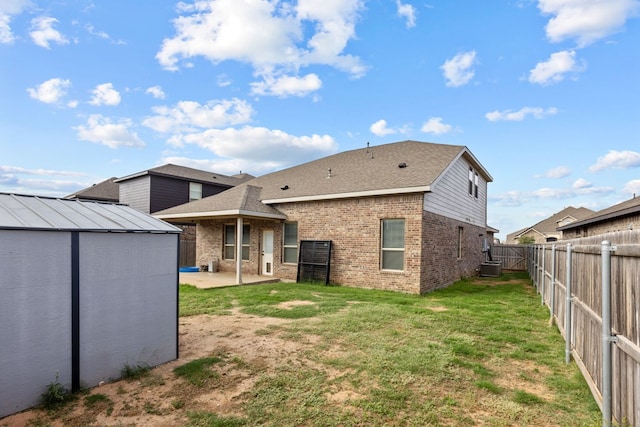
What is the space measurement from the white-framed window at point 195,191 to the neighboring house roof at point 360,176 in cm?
799

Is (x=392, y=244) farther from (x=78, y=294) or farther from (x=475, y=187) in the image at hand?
(x=78, y=294)

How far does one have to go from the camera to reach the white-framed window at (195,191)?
2313 cm

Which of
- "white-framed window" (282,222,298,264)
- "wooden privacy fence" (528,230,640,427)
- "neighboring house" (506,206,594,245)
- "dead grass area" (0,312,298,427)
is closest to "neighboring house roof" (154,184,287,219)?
"white-framed window" (282,222,298,264)

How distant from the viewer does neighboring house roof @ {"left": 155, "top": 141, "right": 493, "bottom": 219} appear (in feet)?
36.8

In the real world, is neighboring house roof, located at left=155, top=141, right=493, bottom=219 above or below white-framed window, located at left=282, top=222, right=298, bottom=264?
above

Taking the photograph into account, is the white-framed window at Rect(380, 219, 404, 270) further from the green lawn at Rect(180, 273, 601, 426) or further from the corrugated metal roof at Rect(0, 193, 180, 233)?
the corrugated metal roof at Rect(0, 193, 180, 233)

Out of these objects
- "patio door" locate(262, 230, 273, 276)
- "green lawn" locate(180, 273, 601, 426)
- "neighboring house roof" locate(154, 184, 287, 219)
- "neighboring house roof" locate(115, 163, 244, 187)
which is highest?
"neighboring house roof" locate(115, 163, 244, 187)

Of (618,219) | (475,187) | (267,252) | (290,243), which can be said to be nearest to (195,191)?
(267,252)

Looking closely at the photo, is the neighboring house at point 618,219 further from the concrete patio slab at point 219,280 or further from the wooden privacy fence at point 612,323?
the concrete patio slab at point 219,280

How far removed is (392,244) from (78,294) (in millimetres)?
9000

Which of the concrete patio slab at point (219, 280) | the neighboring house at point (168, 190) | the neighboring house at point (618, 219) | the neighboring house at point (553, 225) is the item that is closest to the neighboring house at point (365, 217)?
the concrete patio slab at point (219, 280)

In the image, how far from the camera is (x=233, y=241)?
1566 centimetres

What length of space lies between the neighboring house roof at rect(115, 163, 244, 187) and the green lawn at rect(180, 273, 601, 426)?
15.8m

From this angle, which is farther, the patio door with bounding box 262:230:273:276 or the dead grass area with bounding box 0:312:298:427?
→ the patio door with bounding box 262:230:273:276
